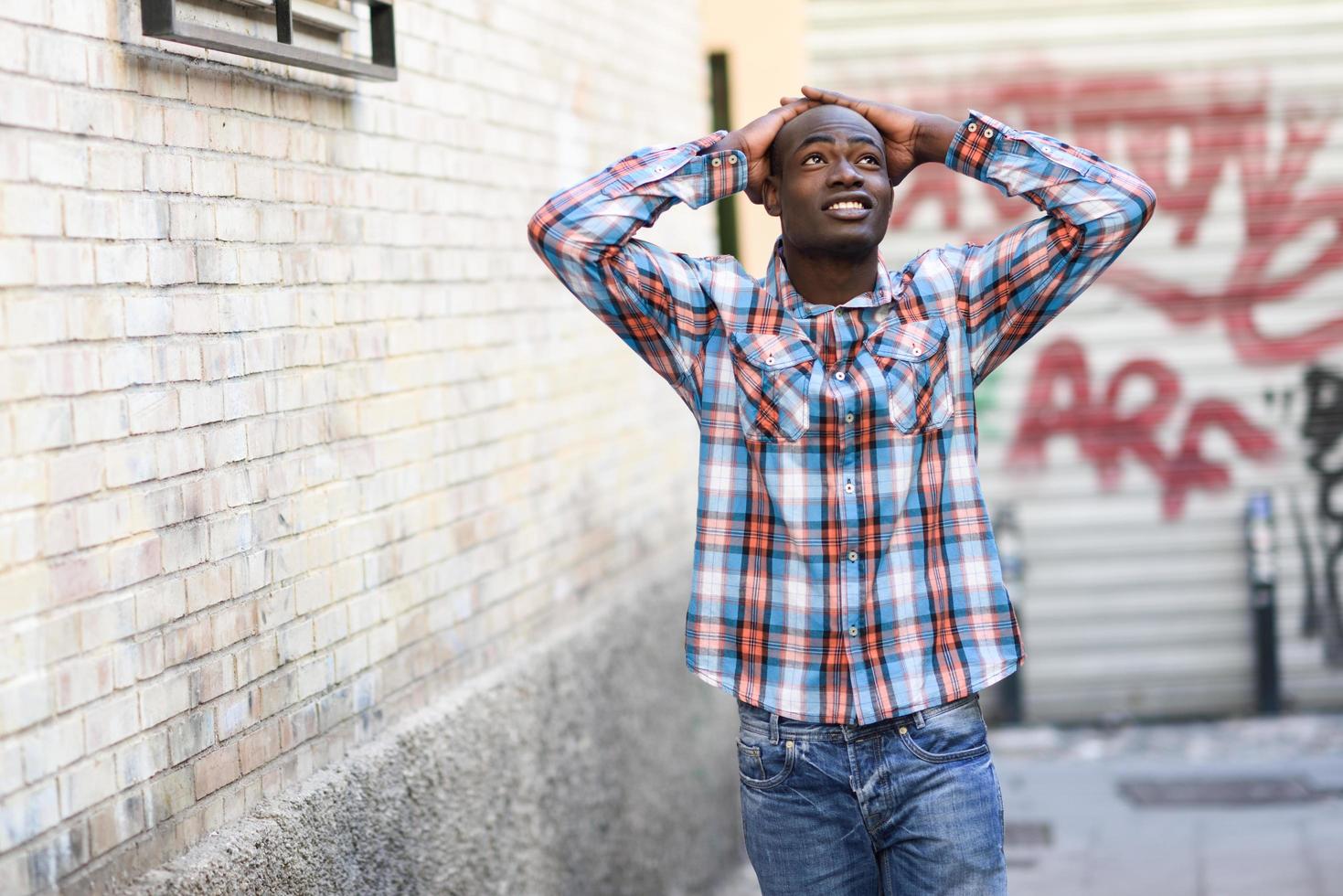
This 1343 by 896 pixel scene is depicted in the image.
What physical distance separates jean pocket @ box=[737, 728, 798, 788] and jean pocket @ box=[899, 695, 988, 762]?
198 mm

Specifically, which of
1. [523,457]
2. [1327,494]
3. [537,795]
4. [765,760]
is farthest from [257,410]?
[1327,494]

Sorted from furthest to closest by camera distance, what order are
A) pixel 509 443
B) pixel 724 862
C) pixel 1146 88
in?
pixel 1146 88, pixel 724 862, pixel 509 443

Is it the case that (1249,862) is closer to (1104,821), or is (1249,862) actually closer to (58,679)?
(1104,821)

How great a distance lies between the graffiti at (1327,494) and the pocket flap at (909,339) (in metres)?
5.31

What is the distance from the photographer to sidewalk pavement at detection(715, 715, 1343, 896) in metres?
5.82

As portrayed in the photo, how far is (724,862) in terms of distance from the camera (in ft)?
21.2

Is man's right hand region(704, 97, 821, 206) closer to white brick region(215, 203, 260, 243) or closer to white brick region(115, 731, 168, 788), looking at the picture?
white brick region(215, 203, 260, 243)

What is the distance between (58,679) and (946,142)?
1819 mm

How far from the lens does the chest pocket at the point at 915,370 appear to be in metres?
3.10

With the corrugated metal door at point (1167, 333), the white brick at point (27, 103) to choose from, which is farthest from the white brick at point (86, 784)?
the corrugated metal door at point (1167, 333)

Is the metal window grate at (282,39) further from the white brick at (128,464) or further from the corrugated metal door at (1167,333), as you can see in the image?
the corrugated metal door at (1167,333)

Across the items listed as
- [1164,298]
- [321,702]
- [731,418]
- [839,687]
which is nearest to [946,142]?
[731,418]

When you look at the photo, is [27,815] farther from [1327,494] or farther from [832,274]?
[1327,494]

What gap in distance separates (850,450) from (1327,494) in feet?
18.1
